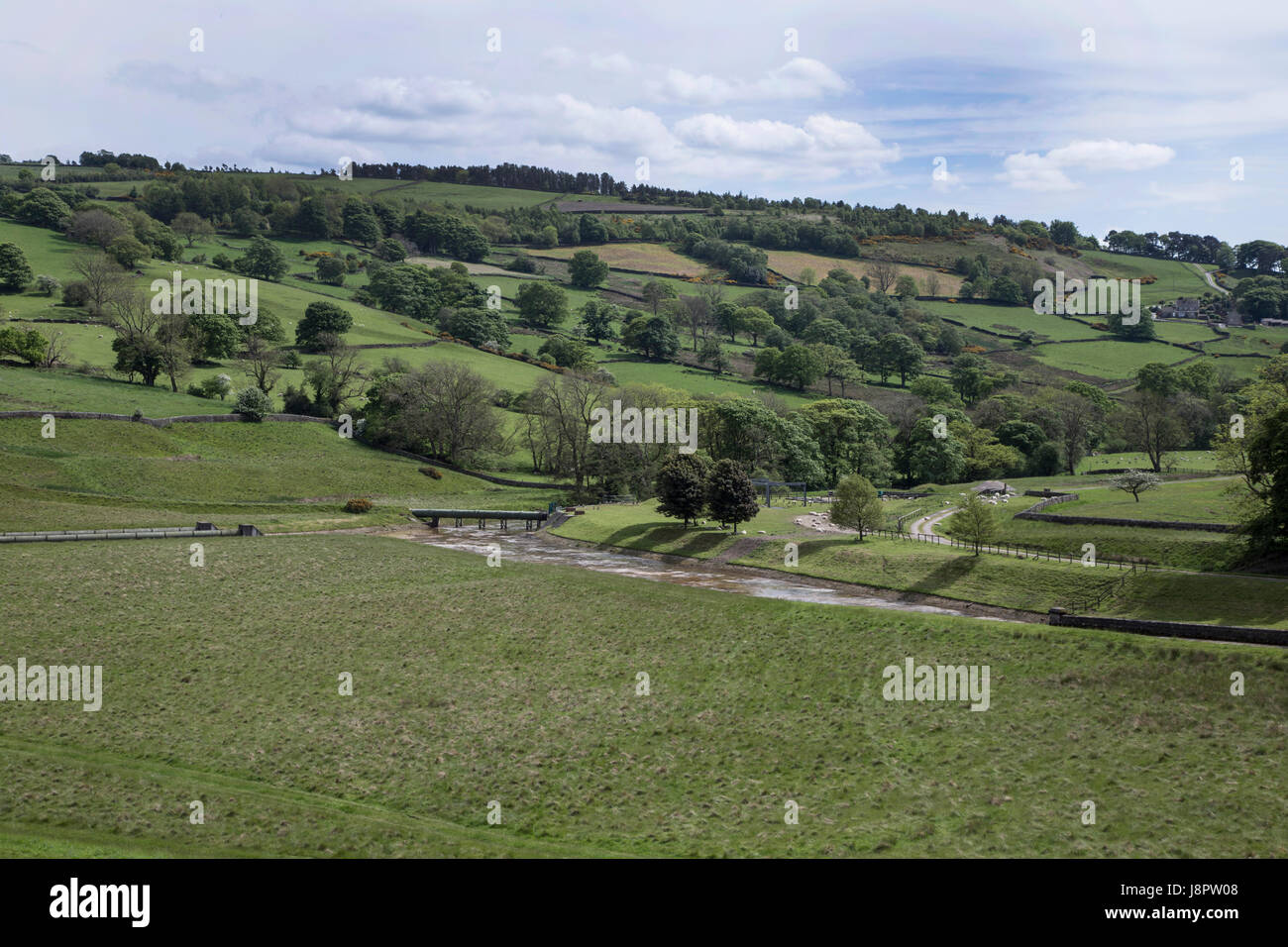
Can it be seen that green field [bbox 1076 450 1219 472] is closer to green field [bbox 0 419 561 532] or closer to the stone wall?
the stone wall

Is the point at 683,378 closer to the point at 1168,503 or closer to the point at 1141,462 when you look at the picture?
the point at 1141,462

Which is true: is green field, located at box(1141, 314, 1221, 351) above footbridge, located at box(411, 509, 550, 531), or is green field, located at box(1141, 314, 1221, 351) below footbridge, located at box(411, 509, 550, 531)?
above

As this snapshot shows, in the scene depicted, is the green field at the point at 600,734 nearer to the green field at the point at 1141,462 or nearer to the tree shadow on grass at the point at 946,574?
the tree shadow on grass at the point at 946,574

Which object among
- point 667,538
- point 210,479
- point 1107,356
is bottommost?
point 667,538

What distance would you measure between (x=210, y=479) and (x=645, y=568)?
42.5 meters

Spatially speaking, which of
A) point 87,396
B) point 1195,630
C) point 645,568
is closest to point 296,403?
point 87,396

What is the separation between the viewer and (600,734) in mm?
35812

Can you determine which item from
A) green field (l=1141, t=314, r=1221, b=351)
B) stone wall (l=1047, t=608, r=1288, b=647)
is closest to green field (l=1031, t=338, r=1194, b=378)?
green field (l=1141, t=314, r=1221, b=351)

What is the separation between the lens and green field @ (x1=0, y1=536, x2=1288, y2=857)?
2792 centimetres

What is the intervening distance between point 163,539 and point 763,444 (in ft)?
199

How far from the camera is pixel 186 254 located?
16512cm

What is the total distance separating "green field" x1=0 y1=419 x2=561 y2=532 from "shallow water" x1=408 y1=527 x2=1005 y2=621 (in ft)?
27.9

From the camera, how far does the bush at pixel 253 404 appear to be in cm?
9581
